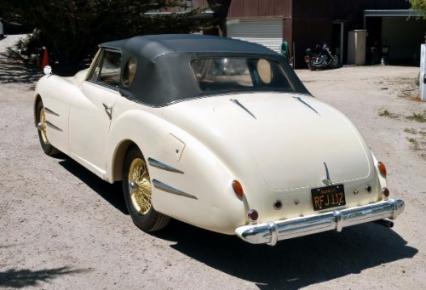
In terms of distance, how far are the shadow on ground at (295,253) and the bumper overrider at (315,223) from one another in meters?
0.38

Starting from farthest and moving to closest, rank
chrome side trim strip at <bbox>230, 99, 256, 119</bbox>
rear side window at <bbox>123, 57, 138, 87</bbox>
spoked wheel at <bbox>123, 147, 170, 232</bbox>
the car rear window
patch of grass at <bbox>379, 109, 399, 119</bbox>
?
patch of grass at <bbox>379, 109, 399, 119</bbox>, rear side window at <bbox>123, 57, 138, 87</bbox>, the car rear window, spoked wheel at <bbox>123, 147, 170, 232</bbox>, chrome side trim strip at <bbox>230, 99, 256, 119</bbox>

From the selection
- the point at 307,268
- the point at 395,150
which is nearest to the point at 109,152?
the point at 307,268

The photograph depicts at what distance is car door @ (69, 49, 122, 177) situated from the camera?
19.3 feet

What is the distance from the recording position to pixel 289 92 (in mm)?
5641

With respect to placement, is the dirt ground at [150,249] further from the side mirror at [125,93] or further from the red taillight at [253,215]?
the side mirror at [125,93]

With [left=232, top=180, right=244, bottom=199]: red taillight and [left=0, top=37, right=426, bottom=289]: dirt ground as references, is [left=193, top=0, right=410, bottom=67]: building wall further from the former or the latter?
A: [left=232, top=180, right=244, bottom=199]: red taillight

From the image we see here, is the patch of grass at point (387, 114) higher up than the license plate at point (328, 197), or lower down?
lower down

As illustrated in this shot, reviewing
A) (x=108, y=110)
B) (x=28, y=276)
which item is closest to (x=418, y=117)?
(x=108, y=110)

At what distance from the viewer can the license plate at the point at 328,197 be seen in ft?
14.9

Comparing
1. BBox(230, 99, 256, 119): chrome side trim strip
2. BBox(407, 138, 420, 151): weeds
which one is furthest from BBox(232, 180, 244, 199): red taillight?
BBox(407, 138, 420, 151): weeds

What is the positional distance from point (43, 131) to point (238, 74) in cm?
332

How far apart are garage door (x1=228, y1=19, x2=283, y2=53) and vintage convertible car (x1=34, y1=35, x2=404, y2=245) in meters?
22.3

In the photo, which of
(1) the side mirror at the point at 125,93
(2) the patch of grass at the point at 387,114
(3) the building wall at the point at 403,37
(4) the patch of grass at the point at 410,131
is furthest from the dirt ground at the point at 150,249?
(3) the building wall at the point at 403,37

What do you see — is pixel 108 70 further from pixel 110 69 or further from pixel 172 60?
pixel 172 60
